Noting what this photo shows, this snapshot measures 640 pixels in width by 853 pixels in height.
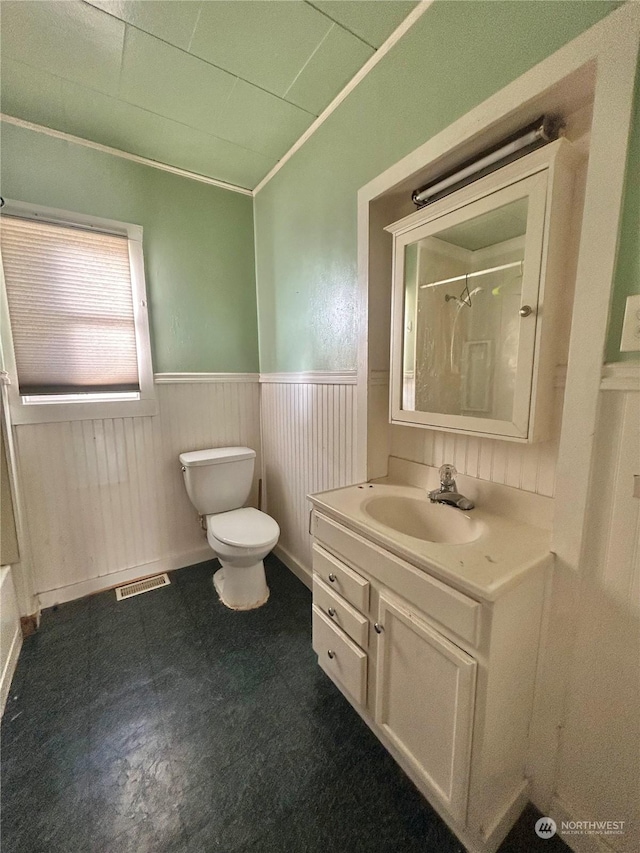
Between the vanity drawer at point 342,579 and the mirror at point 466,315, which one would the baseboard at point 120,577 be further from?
the mirror at point 466,315

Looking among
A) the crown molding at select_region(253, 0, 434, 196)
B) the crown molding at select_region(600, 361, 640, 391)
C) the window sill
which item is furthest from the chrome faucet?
the window sill

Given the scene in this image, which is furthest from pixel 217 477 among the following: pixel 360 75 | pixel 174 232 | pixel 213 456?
pixel 360 75

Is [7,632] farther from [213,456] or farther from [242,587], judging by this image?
[213,456]

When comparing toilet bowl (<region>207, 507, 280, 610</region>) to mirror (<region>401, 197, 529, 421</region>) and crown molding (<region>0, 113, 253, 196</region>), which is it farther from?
crown molding (<region>0, 113, 253, 196</region>)

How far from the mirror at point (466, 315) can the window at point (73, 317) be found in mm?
1520

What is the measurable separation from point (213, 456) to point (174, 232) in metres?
1.34

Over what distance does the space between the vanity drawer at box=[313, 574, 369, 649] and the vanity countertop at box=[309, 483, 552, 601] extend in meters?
0.29

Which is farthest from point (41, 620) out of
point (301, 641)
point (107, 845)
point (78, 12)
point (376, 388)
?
point (78, 12)

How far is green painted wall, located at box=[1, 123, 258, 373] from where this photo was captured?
1.60m

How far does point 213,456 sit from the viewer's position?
1.98 metres

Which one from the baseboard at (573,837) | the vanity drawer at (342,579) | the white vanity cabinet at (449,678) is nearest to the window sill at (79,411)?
the vanity drawer at (342,579)

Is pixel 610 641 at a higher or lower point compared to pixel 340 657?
higher

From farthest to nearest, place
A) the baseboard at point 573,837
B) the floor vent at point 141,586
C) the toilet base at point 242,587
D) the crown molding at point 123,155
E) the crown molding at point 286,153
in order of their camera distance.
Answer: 1. the floor vent at point 141,586
2. the toilet base at point 242,587
3. the crown molding at point 123,155
4. the crown molding at point 286,153
5. the baseboard at point 573,837

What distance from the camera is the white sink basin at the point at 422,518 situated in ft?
3.73
